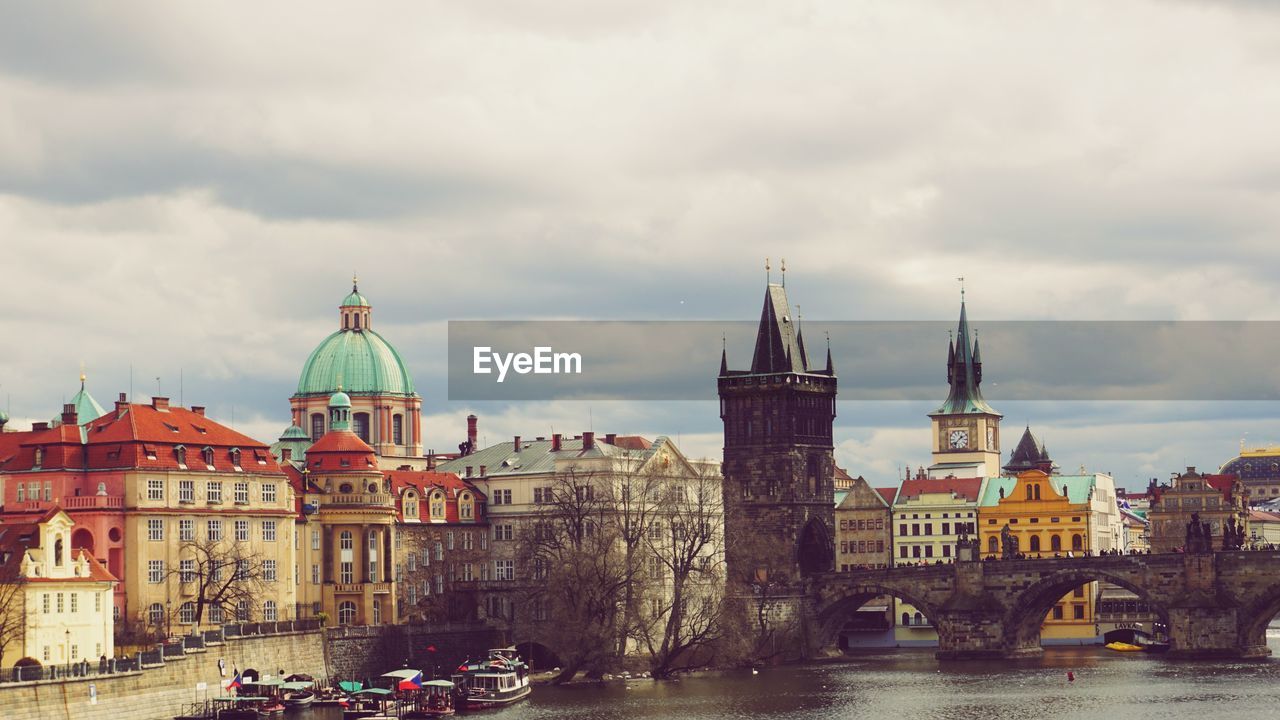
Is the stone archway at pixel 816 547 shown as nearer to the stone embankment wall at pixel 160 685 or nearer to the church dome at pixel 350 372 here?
the church dome at pixel 350 372

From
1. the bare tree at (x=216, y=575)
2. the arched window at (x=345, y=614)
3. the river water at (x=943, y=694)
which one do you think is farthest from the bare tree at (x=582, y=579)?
the bare tree at (x=216, y=575)

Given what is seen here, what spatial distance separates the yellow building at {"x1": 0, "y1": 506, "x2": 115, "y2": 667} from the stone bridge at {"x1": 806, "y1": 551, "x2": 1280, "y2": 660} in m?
71.1

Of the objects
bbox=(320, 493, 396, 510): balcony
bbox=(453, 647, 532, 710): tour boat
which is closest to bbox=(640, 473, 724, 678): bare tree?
bbox=(453, 647, 532, 710): tour boat

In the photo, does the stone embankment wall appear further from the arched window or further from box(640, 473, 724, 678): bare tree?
box(640, 473, 724, 678): bare tree

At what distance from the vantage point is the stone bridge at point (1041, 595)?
16750 cm

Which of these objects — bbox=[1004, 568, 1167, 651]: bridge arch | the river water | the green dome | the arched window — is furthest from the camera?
the green dome

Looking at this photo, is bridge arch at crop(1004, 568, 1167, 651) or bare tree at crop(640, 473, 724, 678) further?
bridge arch at crop(1004, 568, 1167, 651)

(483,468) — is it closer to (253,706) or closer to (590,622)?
(590,622)

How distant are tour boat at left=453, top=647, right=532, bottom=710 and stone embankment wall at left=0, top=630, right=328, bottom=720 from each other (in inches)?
372

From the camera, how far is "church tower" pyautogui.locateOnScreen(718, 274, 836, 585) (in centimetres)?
19000

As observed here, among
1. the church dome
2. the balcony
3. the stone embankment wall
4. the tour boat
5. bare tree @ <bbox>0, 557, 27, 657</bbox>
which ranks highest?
the church dome

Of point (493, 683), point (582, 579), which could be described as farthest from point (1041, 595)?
point (493, 683)

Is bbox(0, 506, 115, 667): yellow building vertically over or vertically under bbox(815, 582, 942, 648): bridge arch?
over

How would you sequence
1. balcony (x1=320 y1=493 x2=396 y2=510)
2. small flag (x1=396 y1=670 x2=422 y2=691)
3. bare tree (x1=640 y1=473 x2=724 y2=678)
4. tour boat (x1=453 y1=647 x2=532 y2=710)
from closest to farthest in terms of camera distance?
small flag (x1=396 y1=670 x2=422 y2=691) < tour boat (x1=453 y1=647 x2=532 y2=710) < bare tree (x1=640 y1=473 x2=724 y2=678) < balcony (x1=320 y1=493 x2=396 y2=510)
